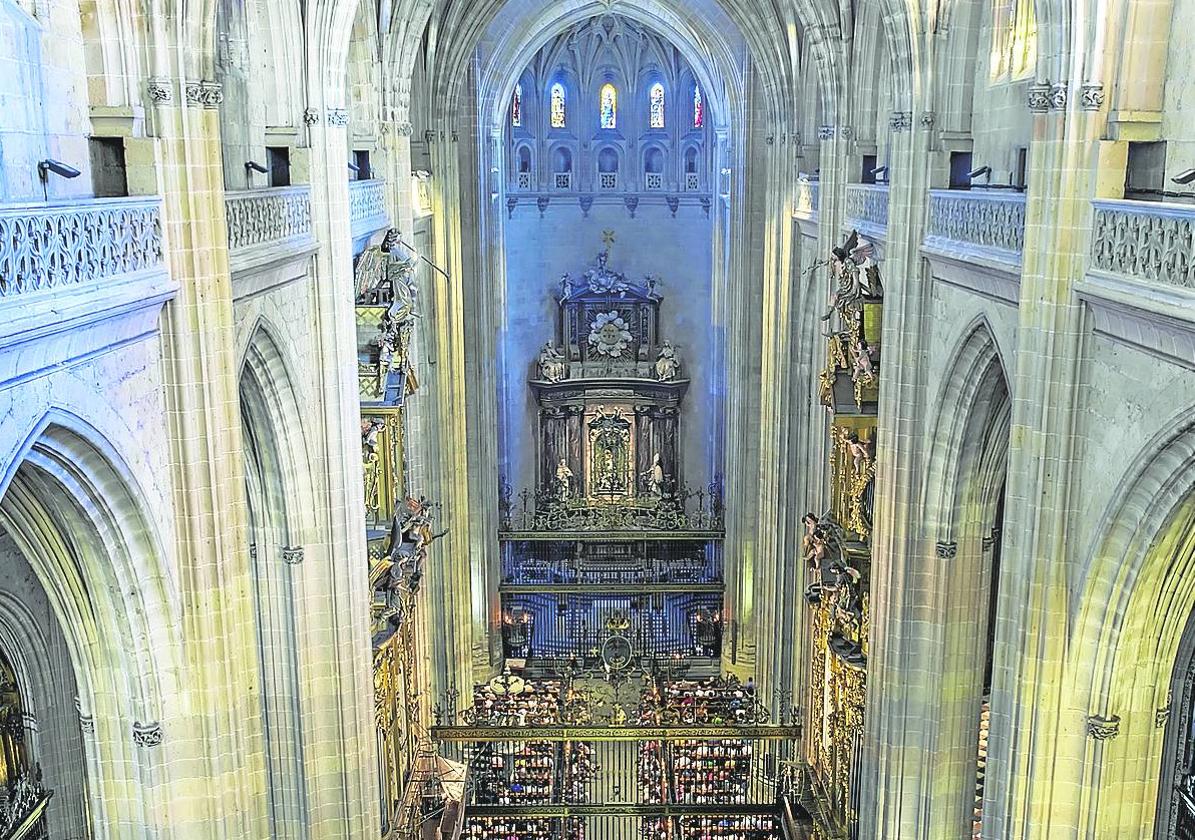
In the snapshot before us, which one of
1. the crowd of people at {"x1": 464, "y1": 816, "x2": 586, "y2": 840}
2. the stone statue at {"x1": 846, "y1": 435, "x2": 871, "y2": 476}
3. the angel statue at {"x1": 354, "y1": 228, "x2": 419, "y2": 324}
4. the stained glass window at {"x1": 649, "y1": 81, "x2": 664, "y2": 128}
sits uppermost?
the stained glass window at {"x1": 649, "y1": 81, "x2": 664, "y2": 128}

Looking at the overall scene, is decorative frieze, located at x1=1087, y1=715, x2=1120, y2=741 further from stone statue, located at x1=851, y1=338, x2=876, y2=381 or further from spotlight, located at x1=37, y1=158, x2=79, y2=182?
spotlight, located at x1=37, y1=158, x2=79, y2=182

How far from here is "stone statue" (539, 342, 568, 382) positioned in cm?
3356

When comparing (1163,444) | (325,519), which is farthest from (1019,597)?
(325,519)

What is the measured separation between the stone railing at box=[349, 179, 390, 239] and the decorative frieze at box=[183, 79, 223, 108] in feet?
17.5

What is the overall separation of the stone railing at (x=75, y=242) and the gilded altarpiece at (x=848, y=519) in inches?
367

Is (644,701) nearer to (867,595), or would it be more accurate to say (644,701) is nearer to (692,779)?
(692,779)

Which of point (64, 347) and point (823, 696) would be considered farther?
point (823, 696)

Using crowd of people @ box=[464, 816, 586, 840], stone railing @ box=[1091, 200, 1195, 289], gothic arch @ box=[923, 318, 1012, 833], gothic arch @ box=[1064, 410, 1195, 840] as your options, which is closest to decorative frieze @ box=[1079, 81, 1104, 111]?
stone railing @ box=[1091, 200, 1195, 289]

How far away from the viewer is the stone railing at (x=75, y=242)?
720 centimetres

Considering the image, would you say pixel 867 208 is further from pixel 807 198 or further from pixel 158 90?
pixel 158 90

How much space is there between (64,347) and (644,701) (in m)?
19.6

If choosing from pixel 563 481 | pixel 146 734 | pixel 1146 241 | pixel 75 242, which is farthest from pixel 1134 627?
pixel 563 481

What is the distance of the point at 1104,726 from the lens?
9930 millimetres

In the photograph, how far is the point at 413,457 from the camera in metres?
21.4
